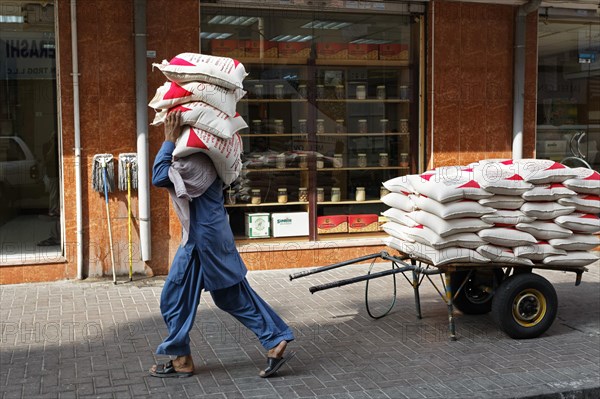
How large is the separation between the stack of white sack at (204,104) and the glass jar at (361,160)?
506 cm

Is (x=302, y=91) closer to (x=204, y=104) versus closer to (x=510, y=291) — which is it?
(x=510, y=291)

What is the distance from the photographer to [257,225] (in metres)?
10.1

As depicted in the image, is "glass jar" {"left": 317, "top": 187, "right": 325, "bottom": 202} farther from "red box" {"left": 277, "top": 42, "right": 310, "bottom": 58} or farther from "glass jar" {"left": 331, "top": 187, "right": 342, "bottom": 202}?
"red box" {"left": 277, "top": 42, "right": 310, "bottom": 58}

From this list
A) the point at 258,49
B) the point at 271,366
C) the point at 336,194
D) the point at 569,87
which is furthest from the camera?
the point at 569,87

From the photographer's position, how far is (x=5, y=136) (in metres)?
9.15

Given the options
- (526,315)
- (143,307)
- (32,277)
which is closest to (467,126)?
(526,315)

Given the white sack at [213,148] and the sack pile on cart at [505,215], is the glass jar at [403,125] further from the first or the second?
the white sack at [213,148]

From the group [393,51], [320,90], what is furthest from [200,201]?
[393,51]

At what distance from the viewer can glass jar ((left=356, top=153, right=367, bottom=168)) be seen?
10.6 metres

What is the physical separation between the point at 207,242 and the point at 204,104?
1034mm

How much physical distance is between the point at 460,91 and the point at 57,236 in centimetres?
572

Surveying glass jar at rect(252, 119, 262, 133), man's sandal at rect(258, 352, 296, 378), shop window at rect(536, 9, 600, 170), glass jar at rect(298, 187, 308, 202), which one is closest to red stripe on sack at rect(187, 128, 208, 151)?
man's sandal at rect(258, 352, 296, 378)

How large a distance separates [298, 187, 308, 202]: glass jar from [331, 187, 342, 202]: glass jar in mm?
400

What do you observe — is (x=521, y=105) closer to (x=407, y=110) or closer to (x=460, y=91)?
(x=460, y=91)
